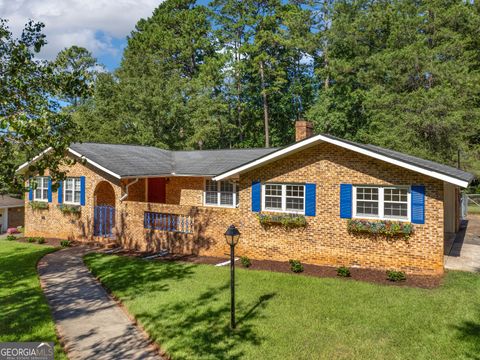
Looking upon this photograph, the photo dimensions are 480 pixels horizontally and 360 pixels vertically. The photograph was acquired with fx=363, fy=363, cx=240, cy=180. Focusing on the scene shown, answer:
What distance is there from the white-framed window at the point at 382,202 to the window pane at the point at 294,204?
2148 millimetres

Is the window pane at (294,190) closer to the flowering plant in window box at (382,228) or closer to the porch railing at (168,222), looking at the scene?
the flowering plant in window box at (382,228)

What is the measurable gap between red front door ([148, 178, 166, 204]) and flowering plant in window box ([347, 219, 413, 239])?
13.2 meters

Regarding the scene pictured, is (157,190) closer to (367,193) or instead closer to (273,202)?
(273,202)

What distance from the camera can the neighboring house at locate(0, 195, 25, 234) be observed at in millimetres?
30875

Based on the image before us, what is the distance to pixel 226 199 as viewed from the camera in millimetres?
20531

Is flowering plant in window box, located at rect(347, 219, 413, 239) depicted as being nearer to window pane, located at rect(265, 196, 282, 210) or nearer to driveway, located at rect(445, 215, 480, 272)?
driveway, located at rect(445, 215, 480, 272)

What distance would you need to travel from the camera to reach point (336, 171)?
1380 cm

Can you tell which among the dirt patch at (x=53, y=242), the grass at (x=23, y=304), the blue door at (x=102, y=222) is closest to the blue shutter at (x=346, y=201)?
the grass at (x=23, y=304)

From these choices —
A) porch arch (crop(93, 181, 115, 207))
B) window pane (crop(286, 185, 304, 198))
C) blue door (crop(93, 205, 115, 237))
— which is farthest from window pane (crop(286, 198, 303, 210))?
porch arch (crop(93, 181, 115, 207))

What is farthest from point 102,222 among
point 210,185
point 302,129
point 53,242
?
point 302,129

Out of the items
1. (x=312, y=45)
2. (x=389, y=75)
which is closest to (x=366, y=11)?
(x=312, y=45)

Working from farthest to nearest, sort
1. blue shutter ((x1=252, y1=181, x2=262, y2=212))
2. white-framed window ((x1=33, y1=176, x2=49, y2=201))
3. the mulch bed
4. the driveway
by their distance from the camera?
white-framed window ((x1=33, y1=176, x2=49, y2=201)) → blue shutter ((x1=252, y1=181, x2=262, y2=212)) → the driveway → the mulch bed

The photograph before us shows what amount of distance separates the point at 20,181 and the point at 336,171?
33.7ft

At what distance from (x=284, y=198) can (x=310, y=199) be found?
115cm
